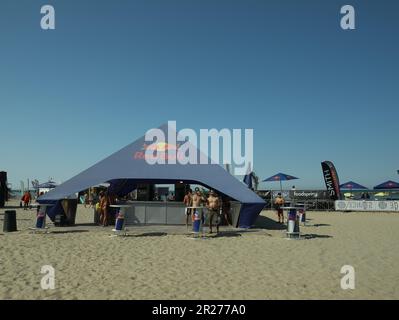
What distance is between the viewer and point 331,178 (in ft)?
95.5

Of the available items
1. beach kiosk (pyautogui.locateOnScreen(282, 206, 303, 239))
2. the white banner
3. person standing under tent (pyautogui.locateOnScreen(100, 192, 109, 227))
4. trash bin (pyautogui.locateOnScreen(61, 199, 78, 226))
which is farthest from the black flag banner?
trash bin (pyautogui.locateOnScreen(61, 199, 78, 226))

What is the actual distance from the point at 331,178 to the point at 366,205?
10.9ft

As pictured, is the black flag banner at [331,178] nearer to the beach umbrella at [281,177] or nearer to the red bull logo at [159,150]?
the beach umbrella at [281,177]

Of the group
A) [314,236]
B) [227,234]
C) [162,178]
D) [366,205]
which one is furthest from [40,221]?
[366,205]

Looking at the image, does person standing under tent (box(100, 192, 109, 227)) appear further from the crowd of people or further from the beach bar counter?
the crowd of people

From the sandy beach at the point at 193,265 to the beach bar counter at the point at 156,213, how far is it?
2266 millimetres

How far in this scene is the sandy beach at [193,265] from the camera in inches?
232

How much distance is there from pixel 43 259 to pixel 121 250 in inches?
77.0

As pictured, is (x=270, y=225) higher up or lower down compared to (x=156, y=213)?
lower down

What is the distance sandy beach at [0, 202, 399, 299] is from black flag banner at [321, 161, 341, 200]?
16.7m

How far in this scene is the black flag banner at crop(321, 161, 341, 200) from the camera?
28969mm

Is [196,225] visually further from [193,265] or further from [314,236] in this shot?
[314,236]
